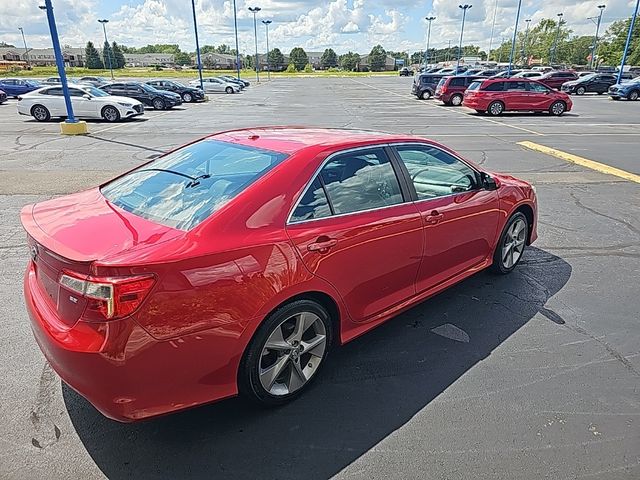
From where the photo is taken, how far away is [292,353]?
277 centimetres

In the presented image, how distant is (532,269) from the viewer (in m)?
4.86

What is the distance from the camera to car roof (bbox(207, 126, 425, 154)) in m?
3.13

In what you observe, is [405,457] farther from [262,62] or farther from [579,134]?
[262,62]

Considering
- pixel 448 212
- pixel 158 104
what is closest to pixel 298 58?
pixel 158 104

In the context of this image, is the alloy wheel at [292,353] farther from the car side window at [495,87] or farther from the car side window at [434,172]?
the car side window at [495,87]

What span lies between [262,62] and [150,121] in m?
133

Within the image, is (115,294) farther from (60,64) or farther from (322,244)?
(60,64)

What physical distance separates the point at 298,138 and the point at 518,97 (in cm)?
2263

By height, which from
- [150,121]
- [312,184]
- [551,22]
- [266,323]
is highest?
[551,22]

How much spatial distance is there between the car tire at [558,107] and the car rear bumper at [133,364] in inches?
963

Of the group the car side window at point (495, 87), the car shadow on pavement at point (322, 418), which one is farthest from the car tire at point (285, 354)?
the car side window at point (495, 87)

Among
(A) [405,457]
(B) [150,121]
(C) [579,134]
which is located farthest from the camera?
(B) [150,121]

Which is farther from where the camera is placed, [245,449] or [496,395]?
[496,395]

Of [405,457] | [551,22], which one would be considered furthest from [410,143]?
[551,22]
